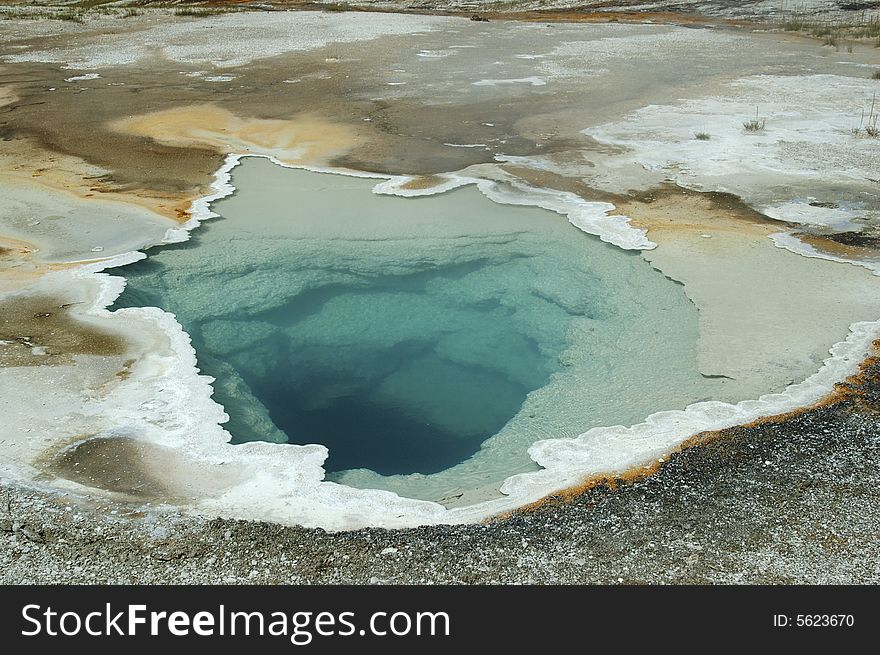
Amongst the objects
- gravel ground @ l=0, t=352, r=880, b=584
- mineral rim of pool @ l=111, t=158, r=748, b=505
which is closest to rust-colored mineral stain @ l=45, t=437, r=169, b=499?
gravel ground @ l=0, t=352, r=880, b=584

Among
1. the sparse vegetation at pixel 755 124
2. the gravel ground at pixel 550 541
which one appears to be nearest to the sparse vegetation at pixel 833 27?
the sparse vegetation at pixel 755 124

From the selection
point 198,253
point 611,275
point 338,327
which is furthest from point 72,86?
point 611,275

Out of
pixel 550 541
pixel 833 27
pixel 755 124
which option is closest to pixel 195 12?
pixel 833 27

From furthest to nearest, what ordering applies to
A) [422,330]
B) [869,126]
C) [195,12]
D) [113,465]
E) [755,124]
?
[195,12] → [869,126] → [755,124] → [422,330] → [113,465]

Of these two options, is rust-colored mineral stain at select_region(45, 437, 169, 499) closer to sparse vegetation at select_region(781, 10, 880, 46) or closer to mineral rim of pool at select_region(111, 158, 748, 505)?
mineral rim of pool at select_region(111, 158, 748, 505)

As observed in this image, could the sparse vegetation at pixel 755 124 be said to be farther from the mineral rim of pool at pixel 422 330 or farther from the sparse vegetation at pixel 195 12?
the sparse vegetation at pixel 195 12

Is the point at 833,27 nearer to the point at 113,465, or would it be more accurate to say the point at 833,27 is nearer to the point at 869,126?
the point at 869,126
